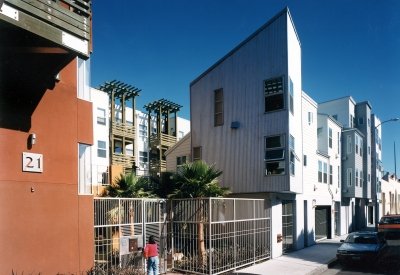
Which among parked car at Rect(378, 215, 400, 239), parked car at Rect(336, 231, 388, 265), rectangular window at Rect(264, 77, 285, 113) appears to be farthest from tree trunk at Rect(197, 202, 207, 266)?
parked car at Rect(378, 215, 400, 239)

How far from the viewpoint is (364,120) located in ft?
109

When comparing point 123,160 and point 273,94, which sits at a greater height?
point 273,94

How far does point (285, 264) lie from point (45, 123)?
10581 mm

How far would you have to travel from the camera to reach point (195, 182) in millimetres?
13492

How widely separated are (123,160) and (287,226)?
17538 mm

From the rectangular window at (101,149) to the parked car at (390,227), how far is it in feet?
70.3

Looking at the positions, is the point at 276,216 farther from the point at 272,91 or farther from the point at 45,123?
the point at 45,123

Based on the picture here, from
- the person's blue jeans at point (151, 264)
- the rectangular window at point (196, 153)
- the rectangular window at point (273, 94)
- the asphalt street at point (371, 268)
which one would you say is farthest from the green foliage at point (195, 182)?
the asphalt street at point (371, 268)

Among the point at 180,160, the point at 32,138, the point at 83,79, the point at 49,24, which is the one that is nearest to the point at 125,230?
the point at 32,138

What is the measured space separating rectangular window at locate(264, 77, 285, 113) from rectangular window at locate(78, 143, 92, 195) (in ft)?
29.8

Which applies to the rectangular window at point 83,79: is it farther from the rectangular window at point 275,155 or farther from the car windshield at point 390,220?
the car windshield at point 390,220

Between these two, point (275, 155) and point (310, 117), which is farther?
point (310, 117)

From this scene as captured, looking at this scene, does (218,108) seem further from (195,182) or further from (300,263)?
(300,263)

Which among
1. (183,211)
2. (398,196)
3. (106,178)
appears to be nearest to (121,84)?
(106,178)
